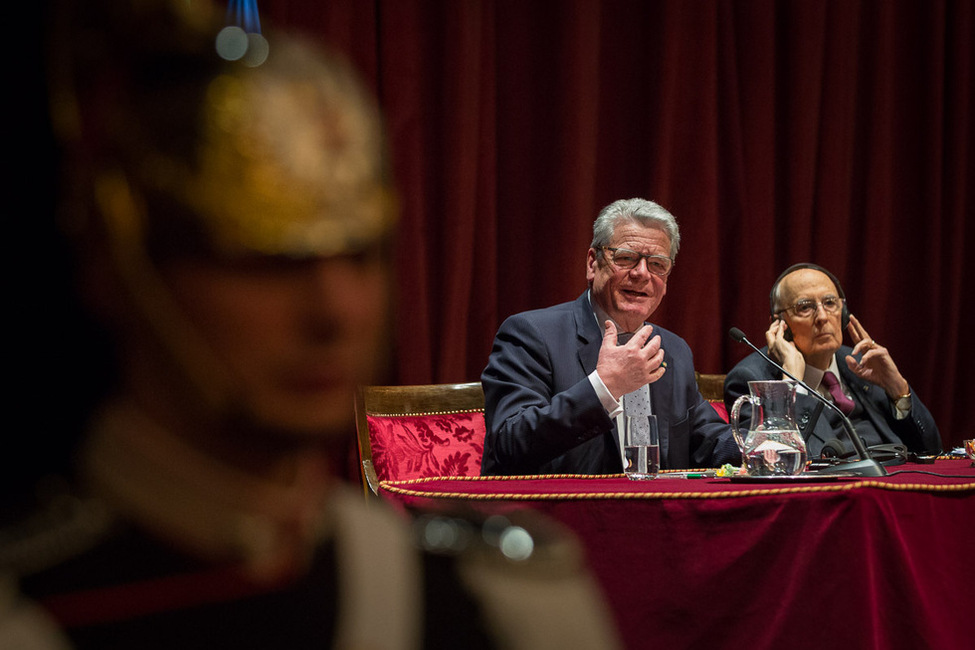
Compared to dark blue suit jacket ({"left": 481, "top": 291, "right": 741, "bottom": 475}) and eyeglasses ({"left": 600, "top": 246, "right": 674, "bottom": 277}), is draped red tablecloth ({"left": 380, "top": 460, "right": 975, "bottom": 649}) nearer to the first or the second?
dark blue suit jacket ({"left": 481, "top": 291, "right": 741, "bottom": 475})

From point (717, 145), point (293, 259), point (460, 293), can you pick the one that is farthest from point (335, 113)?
point (717, 145)

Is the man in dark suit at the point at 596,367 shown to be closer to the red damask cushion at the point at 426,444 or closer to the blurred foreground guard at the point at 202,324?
the red damask cushion at the point at 426,444

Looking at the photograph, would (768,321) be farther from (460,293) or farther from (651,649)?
(651,649)

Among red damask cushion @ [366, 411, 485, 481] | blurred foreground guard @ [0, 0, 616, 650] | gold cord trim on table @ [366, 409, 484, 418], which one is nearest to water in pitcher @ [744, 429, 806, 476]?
red damask cushion @ [366, 411, 485, 481]

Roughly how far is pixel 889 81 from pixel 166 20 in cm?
370

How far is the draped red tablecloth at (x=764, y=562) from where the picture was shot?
134 centimetres

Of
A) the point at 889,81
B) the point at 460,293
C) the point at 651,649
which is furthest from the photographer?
the point at 889,81

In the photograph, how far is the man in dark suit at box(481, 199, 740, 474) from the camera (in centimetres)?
194

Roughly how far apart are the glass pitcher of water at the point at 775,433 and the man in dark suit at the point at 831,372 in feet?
2.14

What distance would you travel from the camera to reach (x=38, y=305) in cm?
32

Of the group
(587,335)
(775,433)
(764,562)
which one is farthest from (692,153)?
(764,562)

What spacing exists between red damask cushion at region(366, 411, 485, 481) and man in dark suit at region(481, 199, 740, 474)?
0.77ft

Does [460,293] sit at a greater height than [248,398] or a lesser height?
lesser

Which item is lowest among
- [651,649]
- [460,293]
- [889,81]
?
[651,649]
